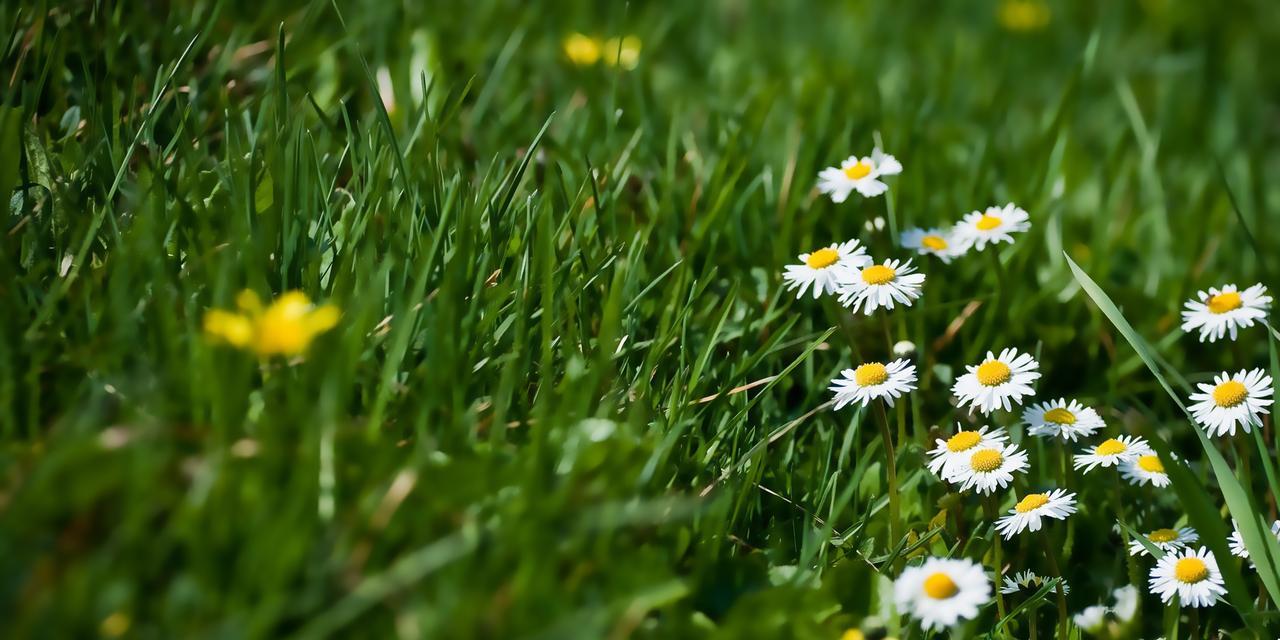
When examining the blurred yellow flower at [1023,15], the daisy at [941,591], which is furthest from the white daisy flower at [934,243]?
the blurred yellow flower at [1023,15]

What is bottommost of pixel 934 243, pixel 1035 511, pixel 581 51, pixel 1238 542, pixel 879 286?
pixel 1035 511

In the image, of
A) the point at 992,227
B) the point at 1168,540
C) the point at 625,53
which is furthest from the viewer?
the point at 625,53

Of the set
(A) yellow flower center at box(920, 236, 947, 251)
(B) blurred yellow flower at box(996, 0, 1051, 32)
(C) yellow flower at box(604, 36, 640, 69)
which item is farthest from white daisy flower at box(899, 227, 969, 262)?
(B) blurred yellow flower at box(996, 0, 1051, 32)

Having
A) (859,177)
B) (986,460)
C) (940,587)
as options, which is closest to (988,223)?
(859,177)

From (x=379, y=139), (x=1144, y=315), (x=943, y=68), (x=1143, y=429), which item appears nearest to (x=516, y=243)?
(x=379, y=139)

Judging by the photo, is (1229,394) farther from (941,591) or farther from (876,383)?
(941,591)

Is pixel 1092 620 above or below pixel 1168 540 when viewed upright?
below

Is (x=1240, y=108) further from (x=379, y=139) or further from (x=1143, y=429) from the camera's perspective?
(x=379, y=139)
